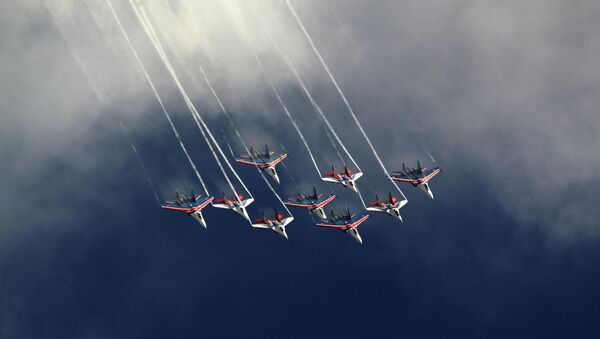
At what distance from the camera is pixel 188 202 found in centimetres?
19988

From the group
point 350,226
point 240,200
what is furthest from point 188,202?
point 350,226

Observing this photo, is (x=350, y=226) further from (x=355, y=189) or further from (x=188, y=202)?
(x=188, y=202)

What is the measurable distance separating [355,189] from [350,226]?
701 centimetres

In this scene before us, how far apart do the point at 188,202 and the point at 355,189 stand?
103 ft

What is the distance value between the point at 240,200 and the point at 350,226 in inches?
836

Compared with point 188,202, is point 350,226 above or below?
below

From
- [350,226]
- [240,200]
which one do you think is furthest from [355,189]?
[240,200]

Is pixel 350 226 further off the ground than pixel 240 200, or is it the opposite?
pixel 240 200

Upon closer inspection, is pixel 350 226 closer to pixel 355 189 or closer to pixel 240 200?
pixel 355 189

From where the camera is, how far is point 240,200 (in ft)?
655

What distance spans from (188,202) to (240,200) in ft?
32.2

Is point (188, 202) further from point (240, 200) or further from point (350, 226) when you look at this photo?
point (350, 226)

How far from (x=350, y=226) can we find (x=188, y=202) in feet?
101
